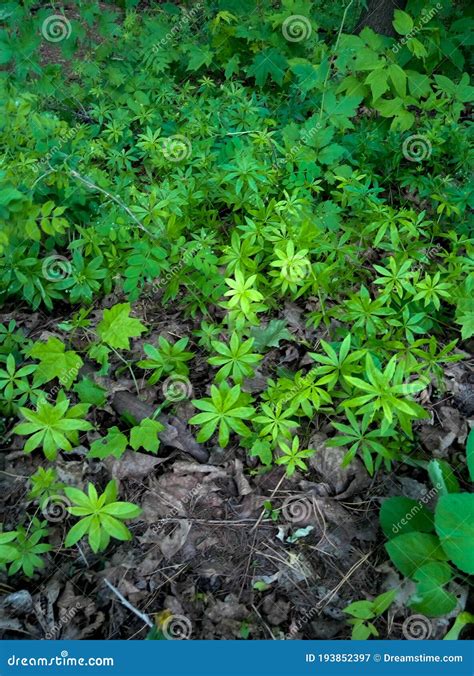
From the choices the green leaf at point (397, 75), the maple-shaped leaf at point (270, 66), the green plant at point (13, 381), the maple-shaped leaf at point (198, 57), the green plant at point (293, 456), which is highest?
the green leaf at point (397, 75)

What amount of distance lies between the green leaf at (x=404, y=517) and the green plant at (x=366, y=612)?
0.81 feet

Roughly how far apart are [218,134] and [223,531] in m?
2.67

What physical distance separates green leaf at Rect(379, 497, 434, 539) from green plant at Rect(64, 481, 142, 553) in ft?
3.33

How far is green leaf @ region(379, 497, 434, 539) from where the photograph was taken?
2.21 metres

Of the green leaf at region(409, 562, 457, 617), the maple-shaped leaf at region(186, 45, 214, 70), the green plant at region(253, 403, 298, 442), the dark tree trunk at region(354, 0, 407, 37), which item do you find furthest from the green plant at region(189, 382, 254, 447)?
the dark tree trunk at region(354, 0, 407, 37)

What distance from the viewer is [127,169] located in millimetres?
3885

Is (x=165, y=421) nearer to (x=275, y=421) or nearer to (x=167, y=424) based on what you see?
(x=167, y=424)

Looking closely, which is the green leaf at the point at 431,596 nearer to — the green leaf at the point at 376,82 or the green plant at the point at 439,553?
the green plant at the point at 439,553

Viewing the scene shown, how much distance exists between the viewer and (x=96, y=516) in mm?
2068

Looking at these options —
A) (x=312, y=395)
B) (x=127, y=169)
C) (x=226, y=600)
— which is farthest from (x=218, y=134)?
(x=226, y=600)

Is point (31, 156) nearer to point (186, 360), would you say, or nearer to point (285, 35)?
point (186, 360)

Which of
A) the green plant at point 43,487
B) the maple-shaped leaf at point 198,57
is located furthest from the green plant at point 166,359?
the maple-shaped leaf at point 198,57

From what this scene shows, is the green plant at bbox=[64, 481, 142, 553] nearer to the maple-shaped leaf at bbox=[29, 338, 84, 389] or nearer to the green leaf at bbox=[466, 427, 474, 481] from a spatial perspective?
the maple-shaped leaf at bbox=[29, 338, 84, 389]

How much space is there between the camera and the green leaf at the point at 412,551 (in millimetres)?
2098
